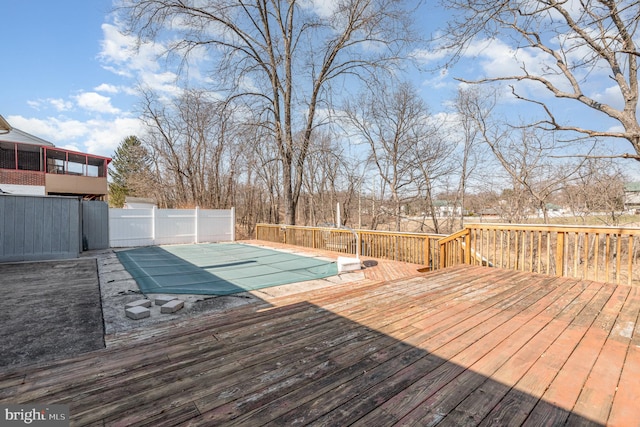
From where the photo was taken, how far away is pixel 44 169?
15.3 meters

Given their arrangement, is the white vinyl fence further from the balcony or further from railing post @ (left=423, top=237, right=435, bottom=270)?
the balcony

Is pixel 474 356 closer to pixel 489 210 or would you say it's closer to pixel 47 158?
pixel 489 210

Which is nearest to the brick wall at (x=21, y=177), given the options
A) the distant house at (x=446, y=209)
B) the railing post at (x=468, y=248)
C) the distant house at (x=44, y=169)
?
the distant house at (x=44, y=169)

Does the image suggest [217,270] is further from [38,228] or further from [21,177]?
[21,177]

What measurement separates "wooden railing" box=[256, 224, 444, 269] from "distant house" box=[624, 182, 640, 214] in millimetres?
6156

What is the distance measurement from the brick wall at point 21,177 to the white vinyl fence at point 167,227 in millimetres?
9639

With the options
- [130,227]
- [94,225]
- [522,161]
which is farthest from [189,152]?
[522,161]

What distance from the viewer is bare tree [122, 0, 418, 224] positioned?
9.41 metres

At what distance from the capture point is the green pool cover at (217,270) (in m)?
4.47

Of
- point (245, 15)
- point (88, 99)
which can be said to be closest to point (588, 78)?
point (245, 15)

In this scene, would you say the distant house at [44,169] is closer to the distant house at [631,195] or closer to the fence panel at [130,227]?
the fence panel at [130,227]

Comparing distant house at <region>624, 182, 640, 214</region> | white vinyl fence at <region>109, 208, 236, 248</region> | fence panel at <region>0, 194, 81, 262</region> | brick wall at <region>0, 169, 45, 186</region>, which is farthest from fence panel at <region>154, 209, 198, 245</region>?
distant house at <region>624, 182, 640, 214</region>

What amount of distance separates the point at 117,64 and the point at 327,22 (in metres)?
7.17

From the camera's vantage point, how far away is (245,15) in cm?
1036
